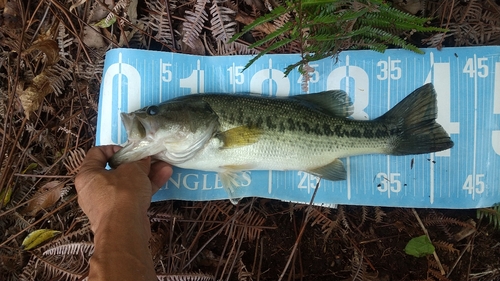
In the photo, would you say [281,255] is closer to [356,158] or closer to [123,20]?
[356,158]

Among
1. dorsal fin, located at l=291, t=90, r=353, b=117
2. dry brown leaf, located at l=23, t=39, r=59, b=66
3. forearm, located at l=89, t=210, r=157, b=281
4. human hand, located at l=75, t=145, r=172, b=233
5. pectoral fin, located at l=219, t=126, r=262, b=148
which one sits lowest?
forearm, located at l=89, t=210, r=157, b=281

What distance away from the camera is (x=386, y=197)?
353 cm

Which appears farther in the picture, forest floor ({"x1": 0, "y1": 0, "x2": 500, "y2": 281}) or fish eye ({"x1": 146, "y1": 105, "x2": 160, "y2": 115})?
forest floor ({"x1": 0, "y1": 0, "x2": 500, "y2": 281})

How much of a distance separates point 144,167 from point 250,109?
3.26ft

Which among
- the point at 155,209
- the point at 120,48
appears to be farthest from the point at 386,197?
the point at 120,48

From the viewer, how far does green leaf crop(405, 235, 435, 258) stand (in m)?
3.33

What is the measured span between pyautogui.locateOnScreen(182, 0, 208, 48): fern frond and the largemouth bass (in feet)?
2.21

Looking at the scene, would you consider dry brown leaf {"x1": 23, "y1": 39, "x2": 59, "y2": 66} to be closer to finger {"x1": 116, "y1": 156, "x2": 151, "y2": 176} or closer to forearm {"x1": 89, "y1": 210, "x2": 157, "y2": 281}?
finger {"x1": 116, "y1": 156, "x2": 151, "y2": 176}

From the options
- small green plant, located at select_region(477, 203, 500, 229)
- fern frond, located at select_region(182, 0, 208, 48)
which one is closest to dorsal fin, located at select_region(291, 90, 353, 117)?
fern frond, located at select_region(182, 0, 208, 48)

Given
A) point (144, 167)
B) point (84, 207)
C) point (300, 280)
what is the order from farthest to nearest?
point (300, 280) → point (144, 167) → point (84, 207)

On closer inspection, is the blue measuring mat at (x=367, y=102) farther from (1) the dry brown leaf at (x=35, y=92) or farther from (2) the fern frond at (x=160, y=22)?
(1) the dry brown leaf at (x=35, y=92)

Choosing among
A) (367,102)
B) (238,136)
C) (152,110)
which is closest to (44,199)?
(152,110)

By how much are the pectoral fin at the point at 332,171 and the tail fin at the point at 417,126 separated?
1.50 feet

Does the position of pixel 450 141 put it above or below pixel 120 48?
below
